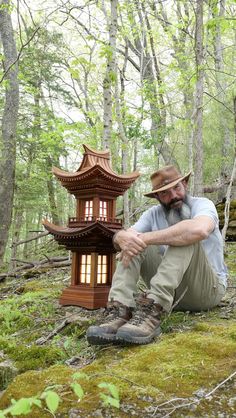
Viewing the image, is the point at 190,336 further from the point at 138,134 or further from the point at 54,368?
the point at 138,134

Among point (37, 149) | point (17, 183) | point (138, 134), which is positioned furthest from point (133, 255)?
point (37, 149)

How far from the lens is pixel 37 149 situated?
43.0 feet

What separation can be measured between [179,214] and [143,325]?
117 centimetres

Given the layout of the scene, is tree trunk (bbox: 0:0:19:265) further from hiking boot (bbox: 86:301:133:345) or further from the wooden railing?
hiking boot (bbox: 86:301:133:345)

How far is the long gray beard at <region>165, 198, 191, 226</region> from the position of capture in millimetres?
3471

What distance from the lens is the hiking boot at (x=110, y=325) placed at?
281 cm

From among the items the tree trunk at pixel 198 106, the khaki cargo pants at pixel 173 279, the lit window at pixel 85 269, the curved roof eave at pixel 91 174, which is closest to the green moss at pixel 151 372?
the khaki cargo pants at pixel 173 279

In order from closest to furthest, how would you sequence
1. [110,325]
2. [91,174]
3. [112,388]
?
[112,388], [110,325], [91,174]

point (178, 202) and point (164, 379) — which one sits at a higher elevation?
point (178, 202)

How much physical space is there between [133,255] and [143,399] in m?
1.35

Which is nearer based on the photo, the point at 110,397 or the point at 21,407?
the point at 21,407

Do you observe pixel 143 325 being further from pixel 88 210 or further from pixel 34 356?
pixel 88 210

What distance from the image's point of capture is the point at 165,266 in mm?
2986

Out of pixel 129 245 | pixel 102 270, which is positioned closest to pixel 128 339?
pixel 129 245
